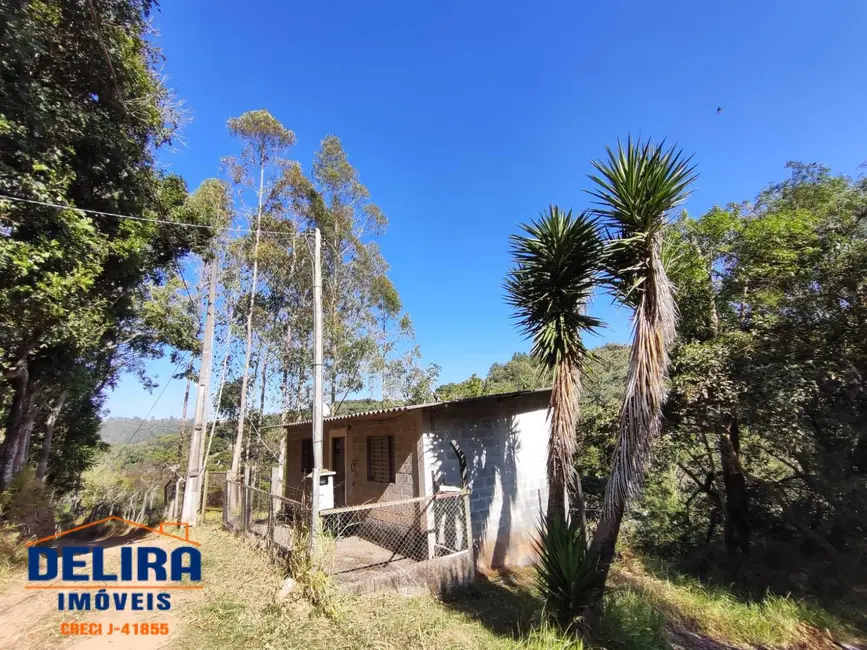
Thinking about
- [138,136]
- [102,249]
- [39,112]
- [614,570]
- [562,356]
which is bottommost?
[614,570]

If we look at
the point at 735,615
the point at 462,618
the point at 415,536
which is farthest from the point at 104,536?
the point at 735,615

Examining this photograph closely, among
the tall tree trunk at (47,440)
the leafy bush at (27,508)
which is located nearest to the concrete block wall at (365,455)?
the leafy bush at (27,508)

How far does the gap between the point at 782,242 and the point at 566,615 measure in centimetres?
780

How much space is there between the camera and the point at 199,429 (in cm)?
974

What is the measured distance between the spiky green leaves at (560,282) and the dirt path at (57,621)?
5785 mm

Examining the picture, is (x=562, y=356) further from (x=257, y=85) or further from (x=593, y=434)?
(x=257, y=85)

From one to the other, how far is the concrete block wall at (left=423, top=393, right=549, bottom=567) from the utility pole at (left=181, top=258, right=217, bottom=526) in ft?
19.9

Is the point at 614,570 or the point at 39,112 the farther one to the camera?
the point at 614,570

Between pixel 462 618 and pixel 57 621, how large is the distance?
4.73 meters

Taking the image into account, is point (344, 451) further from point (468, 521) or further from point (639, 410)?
point (639, 410)

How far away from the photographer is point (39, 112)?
546 cm

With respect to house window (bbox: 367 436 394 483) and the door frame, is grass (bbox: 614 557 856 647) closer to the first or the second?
house window (bbox: 367 436 394 483)

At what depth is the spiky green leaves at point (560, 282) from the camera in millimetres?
5918

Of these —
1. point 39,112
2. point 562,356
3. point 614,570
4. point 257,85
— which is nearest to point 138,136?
point 39,112
